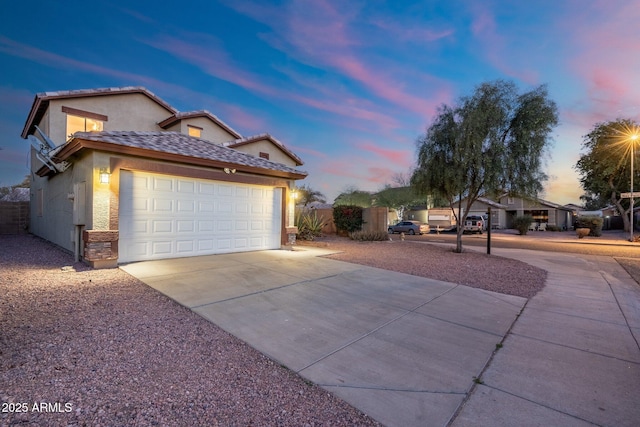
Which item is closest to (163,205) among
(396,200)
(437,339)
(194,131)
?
(437,339)

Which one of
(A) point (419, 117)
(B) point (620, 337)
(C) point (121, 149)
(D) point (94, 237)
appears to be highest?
(A) point (419, 117)

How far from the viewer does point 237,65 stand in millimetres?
13219

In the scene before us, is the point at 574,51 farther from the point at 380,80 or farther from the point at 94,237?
the point at 94,237

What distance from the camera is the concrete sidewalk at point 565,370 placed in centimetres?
231

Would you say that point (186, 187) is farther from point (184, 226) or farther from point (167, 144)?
point (167, 144)

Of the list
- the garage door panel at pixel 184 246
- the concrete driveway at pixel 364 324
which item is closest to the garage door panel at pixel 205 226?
the garage door panel at pixel 184 246

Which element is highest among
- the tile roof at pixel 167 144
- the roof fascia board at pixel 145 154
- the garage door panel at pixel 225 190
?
the tile roof at pixel 167 144

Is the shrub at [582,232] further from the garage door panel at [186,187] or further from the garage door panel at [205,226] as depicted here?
the garage door panel at [186,187]

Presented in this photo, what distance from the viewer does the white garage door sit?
24.8 ft

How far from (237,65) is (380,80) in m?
→ 6.59

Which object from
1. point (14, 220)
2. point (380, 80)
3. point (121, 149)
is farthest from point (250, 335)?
point (14, 220)

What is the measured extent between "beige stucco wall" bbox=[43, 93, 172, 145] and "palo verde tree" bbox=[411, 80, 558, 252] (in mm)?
14529

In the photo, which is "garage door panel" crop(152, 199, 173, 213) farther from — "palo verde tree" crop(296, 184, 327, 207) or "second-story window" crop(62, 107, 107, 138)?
"palo verde tree" crop(296, 184, 327, 207)

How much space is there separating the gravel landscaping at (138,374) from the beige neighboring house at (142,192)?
10.2 ft
